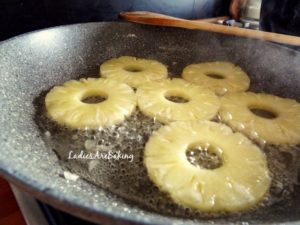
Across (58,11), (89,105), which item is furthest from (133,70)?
(58,11)

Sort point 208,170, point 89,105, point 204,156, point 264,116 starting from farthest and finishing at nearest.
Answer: point 264,116 < point 89,105 < point 204,156 < point 208,170

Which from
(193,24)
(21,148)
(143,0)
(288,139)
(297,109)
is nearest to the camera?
Result: (21,148)

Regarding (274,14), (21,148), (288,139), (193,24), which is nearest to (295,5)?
(274,14)

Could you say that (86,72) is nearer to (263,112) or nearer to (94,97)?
(94,97)

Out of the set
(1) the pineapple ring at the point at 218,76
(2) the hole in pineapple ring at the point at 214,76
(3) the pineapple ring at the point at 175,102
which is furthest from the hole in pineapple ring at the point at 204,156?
(2) the hole in pineapple ring at the point at 214,76

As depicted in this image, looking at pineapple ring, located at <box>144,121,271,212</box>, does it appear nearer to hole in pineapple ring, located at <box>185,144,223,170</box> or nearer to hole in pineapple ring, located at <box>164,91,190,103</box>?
hole in pineapple ring, located at <box>185,144,223,170</box>

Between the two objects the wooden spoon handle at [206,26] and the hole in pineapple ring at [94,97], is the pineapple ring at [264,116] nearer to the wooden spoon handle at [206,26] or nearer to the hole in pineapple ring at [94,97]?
the wooden spoon handle at [206,26]

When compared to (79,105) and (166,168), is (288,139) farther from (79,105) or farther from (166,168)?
(79,105)
